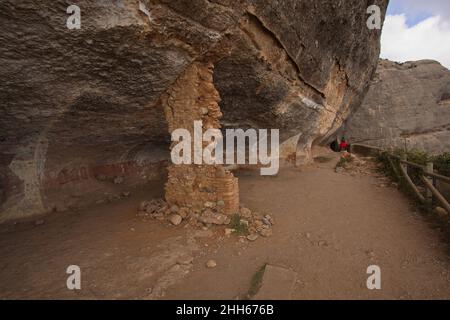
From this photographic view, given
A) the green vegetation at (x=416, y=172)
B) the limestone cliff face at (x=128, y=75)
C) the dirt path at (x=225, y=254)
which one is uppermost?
the limestone cliff face at (x=128, y=75)

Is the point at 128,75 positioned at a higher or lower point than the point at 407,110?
lower

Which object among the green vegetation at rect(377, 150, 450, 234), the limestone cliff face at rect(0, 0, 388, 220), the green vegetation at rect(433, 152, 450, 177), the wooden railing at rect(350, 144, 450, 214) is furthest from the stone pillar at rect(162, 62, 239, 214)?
the green vegetation at rect(433, 152, 450, 177)

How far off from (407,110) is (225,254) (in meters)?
18.3

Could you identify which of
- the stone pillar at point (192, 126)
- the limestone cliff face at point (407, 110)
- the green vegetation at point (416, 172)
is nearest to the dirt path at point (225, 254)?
the green vegetation at point (416, 172)

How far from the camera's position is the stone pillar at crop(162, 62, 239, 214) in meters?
4.43

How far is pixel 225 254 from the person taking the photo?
355cm

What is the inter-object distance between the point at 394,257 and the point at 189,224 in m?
3.09

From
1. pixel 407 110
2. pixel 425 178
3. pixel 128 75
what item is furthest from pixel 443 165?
pixel 407 110

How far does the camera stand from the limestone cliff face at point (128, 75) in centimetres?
310

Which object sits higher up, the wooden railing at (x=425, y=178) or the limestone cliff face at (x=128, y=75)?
the limestone cliff face at (x=128, y=75)

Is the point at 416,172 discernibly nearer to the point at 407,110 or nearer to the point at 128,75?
the point at 128,75

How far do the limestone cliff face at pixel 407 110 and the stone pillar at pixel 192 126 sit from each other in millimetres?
14687

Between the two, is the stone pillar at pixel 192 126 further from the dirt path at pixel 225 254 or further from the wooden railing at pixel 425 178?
the wooden railing at pixel 425 178
